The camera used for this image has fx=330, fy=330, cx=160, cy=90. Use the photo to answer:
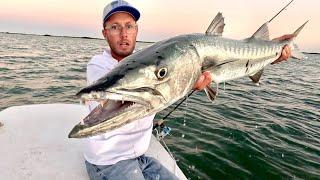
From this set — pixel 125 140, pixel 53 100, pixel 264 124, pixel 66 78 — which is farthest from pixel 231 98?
pixel 125 140

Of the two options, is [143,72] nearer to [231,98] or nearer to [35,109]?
[35,109]

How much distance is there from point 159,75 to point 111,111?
0.51m

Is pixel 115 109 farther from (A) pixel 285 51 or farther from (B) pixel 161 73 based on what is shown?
(A) pixel 285 51

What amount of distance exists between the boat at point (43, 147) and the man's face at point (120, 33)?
1.63 metres

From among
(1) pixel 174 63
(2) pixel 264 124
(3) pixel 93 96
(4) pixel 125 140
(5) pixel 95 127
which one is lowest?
(2) pixel 264 124

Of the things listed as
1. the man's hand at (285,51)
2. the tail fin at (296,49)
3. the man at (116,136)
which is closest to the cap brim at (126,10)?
the man at (116,136)

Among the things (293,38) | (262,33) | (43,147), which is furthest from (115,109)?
(293,38)

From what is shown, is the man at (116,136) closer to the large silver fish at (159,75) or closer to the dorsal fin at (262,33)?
the large silver fish at (159,75)

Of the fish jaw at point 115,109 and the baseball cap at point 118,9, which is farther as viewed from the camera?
the baseball cap at point 118,9

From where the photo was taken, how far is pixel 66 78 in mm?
16547

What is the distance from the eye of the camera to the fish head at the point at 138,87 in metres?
2.38

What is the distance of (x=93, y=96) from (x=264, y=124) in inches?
350

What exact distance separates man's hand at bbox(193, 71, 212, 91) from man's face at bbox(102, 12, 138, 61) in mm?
1074

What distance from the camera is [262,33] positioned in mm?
4453
